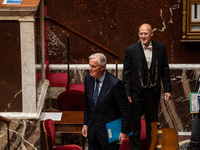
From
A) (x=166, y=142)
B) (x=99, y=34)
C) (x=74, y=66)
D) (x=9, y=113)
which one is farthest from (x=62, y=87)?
(x=166, y=142)

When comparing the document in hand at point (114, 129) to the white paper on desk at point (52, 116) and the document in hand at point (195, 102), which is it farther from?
the white paper on desk at point (52, 116)

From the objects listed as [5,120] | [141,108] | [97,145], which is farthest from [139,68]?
[5,120]

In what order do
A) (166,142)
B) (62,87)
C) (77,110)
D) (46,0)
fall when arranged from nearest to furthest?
(166,142), (77,110), (62,87), (46,0)

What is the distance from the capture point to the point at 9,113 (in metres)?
4.43

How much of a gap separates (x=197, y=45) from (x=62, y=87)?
7.24ft

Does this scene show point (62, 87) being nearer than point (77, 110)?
No

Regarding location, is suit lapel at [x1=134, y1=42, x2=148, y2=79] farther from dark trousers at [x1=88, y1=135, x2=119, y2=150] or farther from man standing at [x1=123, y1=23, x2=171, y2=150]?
dark trousers at [x1=88, y1=135, x2=119, y2=150]

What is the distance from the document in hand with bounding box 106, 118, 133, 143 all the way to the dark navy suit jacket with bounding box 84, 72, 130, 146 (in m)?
0.03

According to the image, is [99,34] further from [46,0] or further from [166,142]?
[166,142]

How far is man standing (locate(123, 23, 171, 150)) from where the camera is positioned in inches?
194

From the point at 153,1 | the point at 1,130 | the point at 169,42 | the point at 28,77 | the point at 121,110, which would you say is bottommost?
the point at 1,130

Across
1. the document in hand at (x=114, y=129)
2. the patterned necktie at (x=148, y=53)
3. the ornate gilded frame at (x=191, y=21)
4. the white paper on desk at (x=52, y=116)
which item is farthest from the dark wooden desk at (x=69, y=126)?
the ornate gilded frame at (x=191, y=21)

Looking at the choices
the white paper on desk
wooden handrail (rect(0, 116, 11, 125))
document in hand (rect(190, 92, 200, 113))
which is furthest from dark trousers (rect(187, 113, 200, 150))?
wooden handrail (rect(0, 116, 11, 125))

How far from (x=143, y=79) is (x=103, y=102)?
1186 mm
